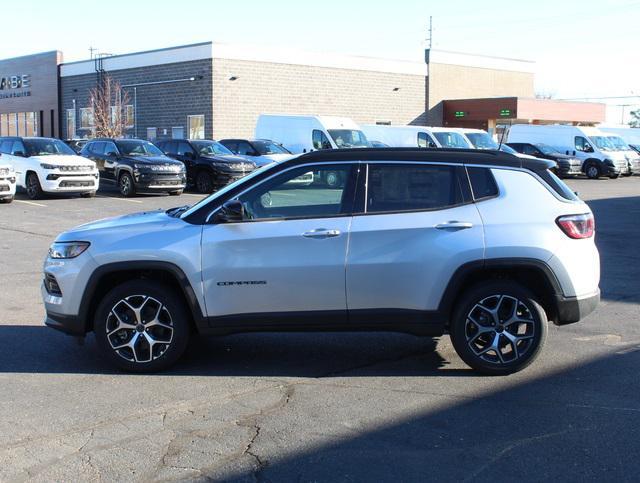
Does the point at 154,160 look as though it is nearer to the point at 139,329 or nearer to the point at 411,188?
the point at 139,329

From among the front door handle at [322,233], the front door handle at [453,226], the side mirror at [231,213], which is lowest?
the front door handle at [322,233]

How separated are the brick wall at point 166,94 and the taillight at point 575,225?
35618mm

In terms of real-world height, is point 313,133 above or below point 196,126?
below

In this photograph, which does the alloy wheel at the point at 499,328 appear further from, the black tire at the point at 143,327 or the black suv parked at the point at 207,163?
the black suv parked at the point at 207,163

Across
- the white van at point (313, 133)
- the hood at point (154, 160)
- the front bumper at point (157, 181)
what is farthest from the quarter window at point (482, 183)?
the white van at point (313, 133)

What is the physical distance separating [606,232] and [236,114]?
28791mm

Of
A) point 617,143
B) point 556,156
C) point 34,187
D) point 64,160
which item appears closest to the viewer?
point 34,187

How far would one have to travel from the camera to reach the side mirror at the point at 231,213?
230 inches

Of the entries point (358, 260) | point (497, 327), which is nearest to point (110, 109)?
point (358, 260)

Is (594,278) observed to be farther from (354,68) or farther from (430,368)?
(354,68)

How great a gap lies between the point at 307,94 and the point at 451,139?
14929 millimetres

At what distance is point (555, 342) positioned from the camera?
274 inches

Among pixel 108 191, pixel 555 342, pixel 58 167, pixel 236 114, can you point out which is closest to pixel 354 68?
pixel 236 114

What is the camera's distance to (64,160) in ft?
71.4
